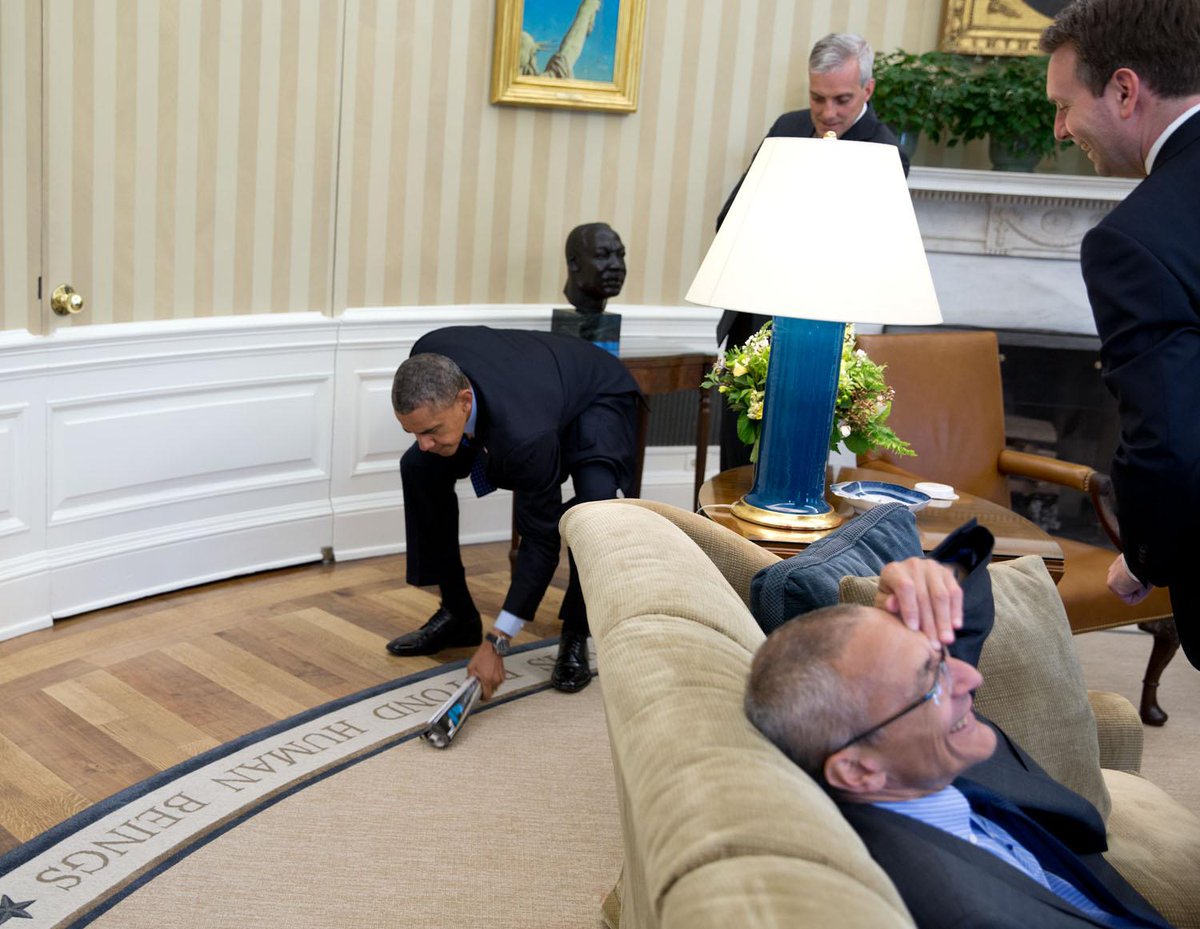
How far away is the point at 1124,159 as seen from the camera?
1.95 metres

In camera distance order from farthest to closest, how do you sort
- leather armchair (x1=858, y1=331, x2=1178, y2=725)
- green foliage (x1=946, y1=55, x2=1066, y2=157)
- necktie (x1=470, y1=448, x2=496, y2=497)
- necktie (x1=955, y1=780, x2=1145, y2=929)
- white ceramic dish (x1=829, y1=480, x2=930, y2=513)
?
green foliage (x1=946, y1=55, x2=1066, y2=157) < leather armchair (x1=858, y1=331, x2=1178, y2=725) < necktie (x1=470, y1=448, x2=496, y2=497) < white ceramic dish (x1=829, y1=480, x2=930, y2=513) < necktie (x1=955, y1=780, x2=1145, y2=929)

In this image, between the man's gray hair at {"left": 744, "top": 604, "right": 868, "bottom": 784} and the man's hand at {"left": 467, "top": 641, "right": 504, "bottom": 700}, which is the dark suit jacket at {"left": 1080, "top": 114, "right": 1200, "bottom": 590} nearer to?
the man's gray hair at {"left": 744, "top": 604, "right": 868, "bottom": 784}

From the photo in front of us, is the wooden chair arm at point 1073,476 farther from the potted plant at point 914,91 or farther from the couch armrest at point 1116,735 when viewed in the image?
the potted plant at point 914,91

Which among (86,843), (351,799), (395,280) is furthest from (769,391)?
(395,280)

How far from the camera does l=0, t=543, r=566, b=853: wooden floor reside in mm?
2949

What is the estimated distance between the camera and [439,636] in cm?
379

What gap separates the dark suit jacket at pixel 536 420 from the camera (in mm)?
3318

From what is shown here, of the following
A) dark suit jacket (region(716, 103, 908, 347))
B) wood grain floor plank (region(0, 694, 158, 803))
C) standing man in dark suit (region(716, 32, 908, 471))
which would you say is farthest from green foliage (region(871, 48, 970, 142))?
wood grain floor plank (region(0, 694, 158, 803))

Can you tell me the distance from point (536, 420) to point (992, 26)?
125 inches

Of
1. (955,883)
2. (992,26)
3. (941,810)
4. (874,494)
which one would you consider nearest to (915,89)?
(992,26)

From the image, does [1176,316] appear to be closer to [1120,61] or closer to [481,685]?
[1120,61]

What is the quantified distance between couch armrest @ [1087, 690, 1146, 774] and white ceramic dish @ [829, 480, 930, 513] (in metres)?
0.75

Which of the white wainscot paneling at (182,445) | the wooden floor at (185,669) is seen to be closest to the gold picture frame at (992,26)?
the wooden floor at (185,669)

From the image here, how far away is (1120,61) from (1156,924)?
118cm
